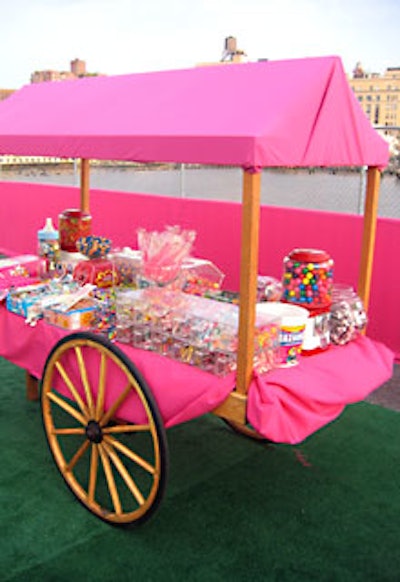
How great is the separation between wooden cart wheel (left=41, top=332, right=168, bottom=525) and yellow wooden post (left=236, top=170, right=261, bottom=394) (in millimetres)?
410

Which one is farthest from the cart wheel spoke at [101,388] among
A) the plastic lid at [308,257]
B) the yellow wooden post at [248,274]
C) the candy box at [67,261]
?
the candy box at [67,261]

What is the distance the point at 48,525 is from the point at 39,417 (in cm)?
126

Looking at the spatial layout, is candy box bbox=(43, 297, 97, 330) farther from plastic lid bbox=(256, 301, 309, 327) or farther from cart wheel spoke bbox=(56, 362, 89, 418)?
plastic lid bbox=(256, 301, 309, 327)

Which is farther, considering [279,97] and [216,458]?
[216,458]

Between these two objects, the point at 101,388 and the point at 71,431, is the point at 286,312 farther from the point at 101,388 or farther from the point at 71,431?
the point at 71,431

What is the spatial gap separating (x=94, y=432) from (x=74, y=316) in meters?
0.62

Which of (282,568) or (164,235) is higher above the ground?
(164,235)

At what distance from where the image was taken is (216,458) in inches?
Answer: 148

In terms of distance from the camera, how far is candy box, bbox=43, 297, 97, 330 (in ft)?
11.1

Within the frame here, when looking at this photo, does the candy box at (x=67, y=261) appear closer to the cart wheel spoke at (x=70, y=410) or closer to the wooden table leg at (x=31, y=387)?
the wooden table leg at (x=31, y=387)

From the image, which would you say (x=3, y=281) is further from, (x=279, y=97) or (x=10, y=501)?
(x=279, y=97)

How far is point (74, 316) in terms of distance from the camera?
3383 mm

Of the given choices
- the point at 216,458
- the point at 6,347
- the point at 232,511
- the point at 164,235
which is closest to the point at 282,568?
the point at 232,511

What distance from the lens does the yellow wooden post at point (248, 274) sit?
252 centimetres
